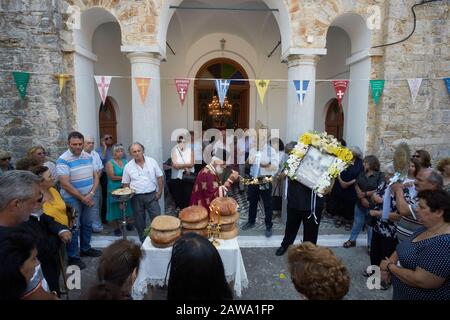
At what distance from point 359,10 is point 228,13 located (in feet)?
15.2

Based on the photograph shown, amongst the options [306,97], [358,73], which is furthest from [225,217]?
[358,73]

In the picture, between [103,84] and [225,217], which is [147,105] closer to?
[103,84]

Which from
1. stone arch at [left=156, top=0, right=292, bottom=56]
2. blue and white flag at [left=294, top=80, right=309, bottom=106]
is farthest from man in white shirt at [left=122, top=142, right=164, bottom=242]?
blue and white flag at [left=294, top=80, right=309, bottom=106]

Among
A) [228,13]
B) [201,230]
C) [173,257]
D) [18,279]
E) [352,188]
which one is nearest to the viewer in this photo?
[18,279]

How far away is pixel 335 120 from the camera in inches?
383

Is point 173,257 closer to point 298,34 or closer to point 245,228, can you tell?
point 245,228

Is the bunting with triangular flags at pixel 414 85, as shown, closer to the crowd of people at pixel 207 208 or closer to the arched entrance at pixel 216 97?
the crowd of people at pixel 207 208

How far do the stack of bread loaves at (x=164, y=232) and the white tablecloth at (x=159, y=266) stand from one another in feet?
0.27

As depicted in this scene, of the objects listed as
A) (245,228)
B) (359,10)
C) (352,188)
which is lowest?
(245,228)

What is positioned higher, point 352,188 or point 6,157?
point 6,157

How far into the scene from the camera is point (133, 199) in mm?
4895

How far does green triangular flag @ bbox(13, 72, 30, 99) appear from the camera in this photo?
5.53 meters

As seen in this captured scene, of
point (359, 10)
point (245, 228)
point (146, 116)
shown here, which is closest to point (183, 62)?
point (146, 116)

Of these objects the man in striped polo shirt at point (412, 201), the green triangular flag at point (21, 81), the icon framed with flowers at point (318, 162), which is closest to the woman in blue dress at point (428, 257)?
the man in striped polo shirt at point (412, 201)
